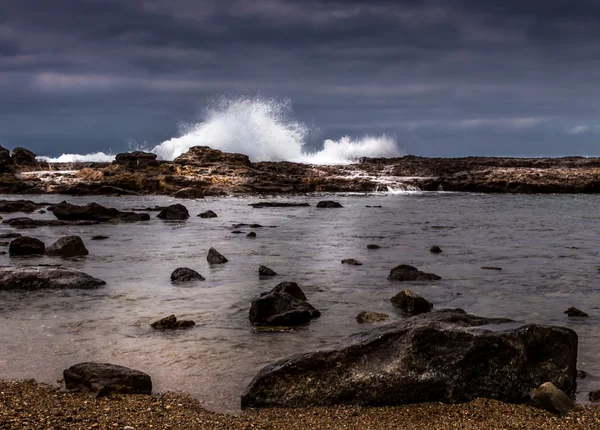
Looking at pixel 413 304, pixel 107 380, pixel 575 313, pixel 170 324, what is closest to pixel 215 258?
pixel 170 324

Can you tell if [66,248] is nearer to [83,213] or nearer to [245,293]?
[245,293]

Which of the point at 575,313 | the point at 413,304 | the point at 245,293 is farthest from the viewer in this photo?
the point at 245,293

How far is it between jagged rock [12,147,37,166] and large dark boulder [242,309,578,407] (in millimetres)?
63073

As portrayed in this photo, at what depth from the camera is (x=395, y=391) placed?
541 centimetres

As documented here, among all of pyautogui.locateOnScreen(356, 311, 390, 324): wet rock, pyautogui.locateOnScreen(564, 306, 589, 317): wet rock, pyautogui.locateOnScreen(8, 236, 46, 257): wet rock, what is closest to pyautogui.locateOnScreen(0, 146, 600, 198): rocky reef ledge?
pyautogui.locateOnScreen(8, 236, 46, 257): wet rock

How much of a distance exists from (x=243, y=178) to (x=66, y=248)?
3618 cm

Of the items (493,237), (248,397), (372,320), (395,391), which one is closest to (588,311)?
(372,320)

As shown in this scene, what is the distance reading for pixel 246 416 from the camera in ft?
17.0

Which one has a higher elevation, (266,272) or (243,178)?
(243,178)

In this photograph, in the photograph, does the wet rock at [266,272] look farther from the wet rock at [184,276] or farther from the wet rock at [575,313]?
the wet rock at [575,313]

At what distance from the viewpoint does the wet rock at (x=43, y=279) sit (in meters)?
10.4

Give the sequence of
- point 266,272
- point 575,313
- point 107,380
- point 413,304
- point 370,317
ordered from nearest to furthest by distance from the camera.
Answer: point 107,380
point 370,317
point 575,313
point 413,304
point 266,272

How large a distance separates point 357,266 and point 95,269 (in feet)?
19.2

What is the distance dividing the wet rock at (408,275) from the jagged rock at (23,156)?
5860 centimetres
